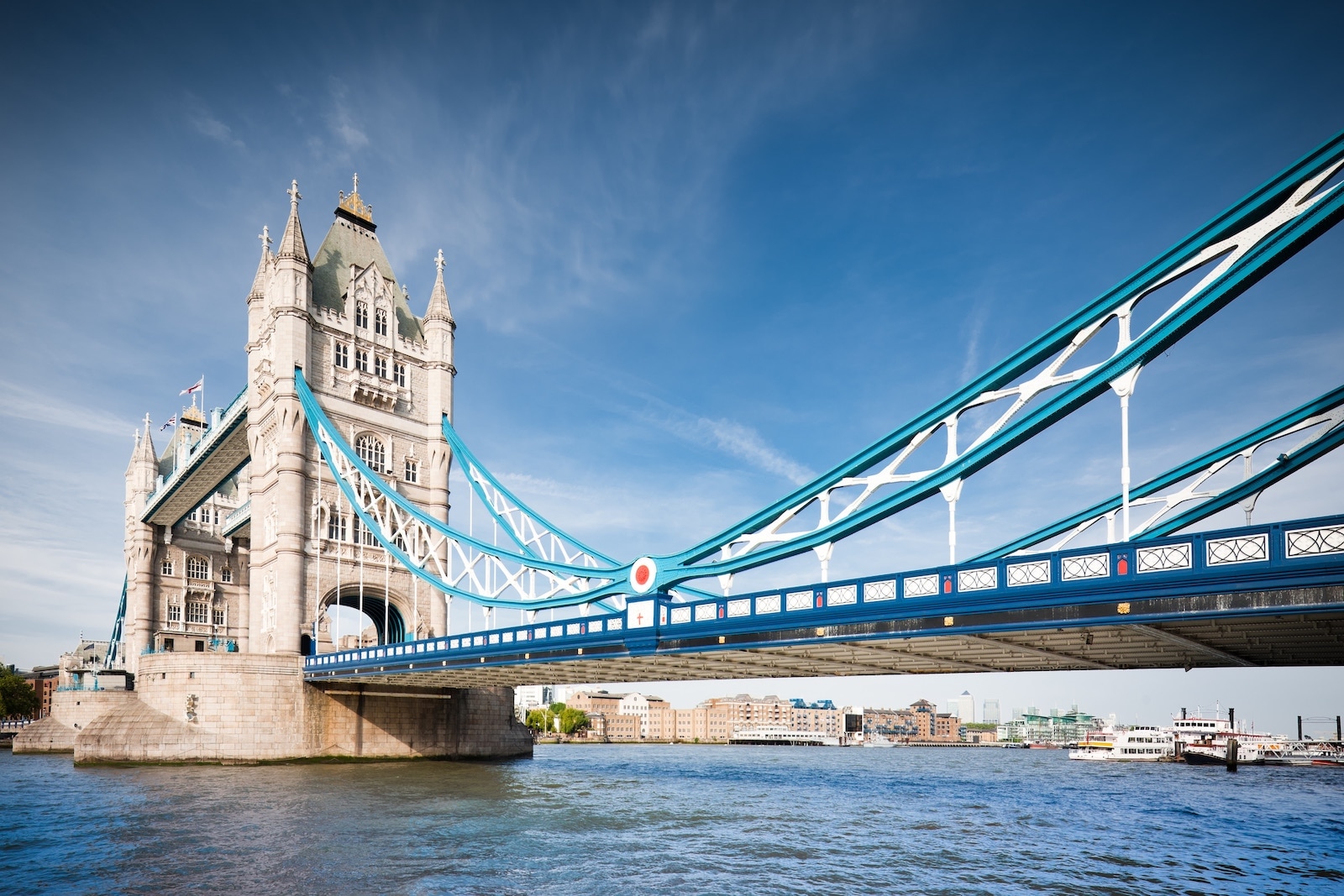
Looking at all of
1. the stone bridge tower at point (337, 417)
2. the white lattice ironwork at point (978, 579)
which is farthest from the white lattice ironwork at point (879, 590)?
the stone bridge tower at point (337, 417)

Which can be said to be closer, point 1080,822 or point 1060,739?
point 1080,822

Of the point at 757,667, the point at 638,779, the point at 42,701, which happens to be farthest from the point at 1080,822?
the point at 42,701

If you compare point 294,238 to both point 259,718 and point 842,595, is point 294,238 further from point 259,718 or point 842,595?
point 842,595

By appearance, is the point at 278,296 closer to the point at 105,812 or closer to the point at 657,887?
the point at 105,812

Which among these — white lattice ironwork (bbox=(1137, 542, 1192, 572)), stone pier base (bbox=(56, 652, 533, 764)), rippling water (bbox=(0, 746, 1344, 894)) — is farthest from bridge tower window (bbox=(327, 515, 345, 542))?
white lattice ironwork (bbox=(1137, 542, 1192, 572))

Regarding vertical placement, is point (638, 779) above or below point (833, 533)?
below

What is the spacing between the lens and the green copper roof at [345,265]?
168 ft

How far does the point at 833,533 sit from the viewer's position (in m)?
23.6

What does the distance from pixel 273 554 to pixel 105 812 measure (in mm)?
22464

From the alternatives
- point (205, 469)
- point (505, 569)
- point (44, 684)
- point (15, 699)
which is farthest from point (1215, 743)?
point (44, 684)

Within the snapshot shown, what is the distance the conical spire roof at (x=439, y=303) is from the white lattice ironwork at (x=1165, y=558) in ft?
144

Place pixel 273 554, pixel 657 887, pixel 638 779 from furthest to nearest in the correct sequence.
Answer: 1. pixel 273 554
2. pixel 638 779
3. pixel 657 887

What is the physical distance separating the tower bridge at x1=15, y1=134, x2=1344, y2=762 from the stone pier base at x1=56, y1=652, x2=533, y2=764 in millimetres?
107

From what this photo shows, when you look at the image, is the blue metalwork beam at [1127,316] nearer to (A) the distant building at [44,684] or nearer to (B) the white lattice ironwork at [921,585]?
(B) the white lattice ironwork at [921,585]
